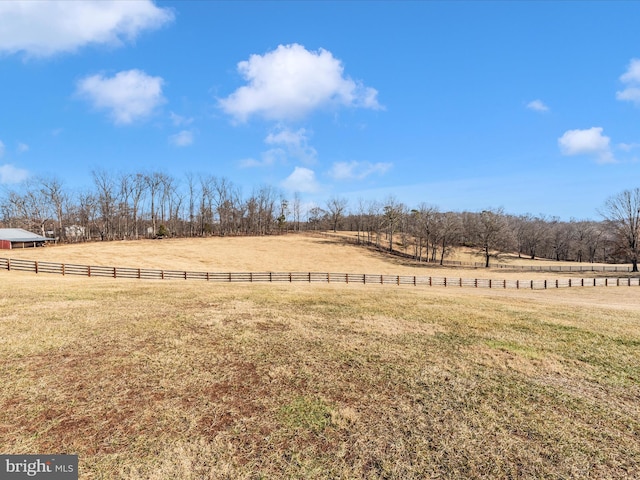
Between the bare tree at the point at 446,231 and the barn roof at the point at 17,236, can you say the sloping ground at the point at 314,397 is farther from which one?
the barn roof at the point at 17,236

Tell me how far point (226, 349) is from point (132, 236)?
83120 mm

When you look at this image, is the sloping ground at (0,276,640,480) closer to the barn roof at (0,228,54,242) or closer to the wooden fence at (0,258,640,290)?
the wooden fence at (0,258,640,290)

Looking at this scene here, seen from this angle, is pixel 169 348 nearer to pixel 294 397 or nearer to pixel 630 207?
pixel 294 397

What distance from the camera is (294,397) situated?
21.5 feet

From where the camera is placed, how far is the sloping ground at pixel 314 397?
4.78 m

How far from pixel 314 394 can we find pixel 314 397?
12 centimetres

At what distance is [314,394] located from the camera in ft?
22.0

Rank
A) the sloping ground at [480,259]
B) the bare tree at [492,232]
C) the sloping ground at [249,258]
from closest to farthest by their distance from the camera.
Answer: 1. the sloping ground at [249,258]
2. the bare tree at [492,232]
3. the sloping ground at [480,259]

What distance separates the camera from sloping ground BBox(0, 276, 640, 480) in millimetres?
4781

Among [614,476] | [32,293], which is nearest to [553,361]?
[614,476]

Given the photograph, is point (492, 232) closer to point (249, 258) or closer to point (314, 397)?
point (249, 258)

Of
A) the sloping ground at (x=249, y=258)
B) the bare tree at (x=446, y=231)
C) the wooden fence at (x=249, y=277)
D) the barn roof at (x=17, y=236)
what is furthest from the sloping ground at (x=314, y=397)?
the barn roof at (x=17, y=236)

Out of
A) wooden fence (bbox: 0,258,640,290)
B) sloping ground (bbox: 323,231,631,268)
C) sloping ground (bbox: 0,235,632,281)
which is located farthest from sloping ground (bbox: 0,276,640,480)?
sloping ground (bbox: 323,231,631,268)

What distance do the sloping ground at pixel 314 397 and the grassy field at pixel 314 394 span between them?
4 cm
